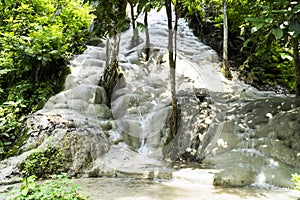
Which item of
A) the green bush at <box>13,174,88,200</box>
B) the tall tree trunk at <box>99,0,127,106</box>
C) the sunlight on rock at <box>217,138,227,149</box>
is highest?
the tall tree trunk at <box>99,0,127,106</box>

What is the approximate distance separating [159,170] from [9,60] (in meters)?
4.72

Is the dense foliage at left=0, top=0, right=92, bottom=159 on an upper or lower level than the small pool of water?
upper

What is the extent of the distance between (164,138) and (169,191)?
2.16m

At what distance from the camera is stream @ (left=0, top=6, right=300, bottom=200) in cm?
415

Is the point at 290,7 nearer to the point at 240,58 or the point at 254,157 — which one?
the point at 254,157

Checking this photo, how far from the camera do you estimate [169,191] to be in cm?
381

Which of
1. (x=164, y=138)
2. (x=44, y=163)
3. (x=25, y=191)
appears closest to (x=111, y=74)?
(x=164, y=138)

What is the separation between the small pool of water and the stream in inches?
0.5

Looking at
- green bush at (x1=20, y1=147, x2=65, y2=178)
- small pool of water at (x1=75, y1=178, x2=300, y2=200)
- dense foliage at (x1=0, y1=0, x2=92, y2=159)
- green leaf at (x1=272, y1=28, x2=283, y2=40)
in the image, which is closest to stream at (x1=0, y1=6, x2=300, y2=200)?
small pool of water at (x1=75, y1=178, x2=300, y2=200)

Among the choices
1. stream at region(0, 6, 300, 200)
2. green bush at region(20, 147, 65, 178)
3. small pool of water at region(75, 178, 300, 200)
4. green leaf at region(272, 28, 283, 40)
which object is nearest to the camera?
green leaf at region(272, 28, 283, 40)

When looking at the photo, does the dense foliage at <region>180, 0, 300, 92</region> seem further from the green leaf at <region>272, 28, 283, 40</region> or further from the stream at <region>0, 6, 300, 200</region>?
the green leaf at <region>272, 28, 283, 40</region>

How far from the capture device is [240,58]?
33.3 feet

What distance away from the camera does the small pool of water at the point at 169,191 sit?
11.6 ft

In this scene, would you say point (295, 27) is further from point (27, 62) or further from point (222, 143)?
point (27, 62)
